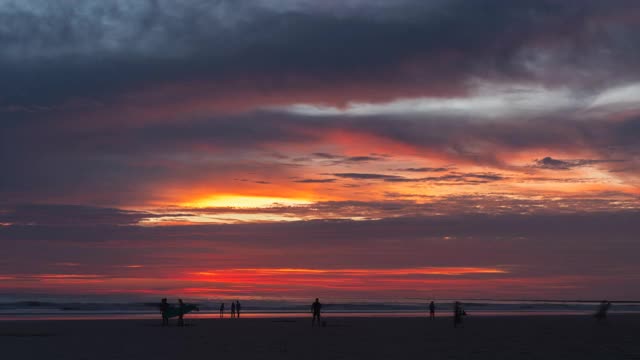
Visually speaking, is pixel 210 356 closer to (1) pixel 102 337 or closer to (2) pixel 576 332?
(1) pixel 102 337

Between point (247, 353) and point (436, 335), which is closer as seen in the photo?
point (247, 353)

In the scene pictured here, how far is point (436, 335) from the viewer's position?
51594 millimetres

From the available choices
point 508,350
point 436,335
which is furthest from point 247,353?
point 436,335

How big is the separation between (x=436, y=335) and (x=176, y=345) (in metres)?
17.1

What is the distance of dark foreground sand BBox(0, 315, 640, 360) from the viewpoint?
36.7m

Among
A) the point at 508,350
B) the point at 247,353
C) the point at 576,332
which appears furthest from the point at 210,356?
the point at 576,332

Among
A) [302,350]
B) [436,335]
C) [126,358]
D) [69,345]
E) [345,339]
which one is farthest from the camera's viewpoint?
[436,335]

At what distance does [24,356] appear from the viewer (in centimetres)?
3522

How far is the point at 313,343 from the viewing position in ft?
142

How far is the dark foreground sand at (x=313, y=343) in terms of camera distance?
36656mm

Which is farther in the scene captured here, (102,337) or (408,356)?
(102,337)

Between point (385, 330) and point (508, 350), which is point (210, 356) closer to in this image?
point (508, 350)

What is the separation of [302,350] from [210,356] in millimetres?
4689

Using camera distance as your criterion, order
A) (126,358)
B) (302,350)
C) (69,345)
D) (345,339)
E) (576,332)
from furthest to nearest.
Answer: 1. (576,332)
2. (345,339)
3. (69,345)
4. (302,350)
5. (126,358)
